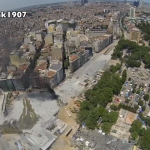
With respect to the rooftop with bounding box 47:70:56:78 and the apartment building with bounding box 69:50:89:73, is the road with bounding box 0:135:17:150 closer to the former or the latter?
the rooftop with bounding box 47:70:56:78

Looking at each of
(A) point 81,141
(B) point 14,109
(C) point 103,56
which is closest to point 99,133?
(A) point 81,141

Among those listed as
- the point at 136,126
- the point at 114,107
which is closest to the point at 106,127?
the point at 136,126

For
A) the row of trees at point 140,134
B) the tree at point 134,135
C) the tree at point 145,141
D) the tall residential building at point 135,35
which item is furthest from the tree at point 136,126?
the tall residential building at point 135,35

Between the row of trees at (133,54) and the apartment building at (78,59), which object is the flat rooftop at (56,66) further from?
the row of trees at (133,54)

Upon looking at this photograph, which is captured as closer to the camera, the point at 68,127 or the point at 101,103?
the point at 68,127

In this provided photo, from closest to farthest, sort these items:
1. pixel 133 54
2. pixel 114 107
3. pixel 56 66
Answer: pixel 114 107 < pixel 56 66 < pixel 133 54

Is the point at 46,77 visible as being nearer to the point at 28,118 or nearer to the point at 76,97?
the point at 76,97

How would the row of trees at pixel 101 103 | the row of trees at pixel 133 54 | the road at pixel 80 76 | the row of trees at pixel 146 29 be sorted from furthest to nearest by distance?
the row of trees at pixel 146 29 → the row of trees at pixel 133 54 → the road at pixel 80 76 → the row of trees at pixel 101 103
